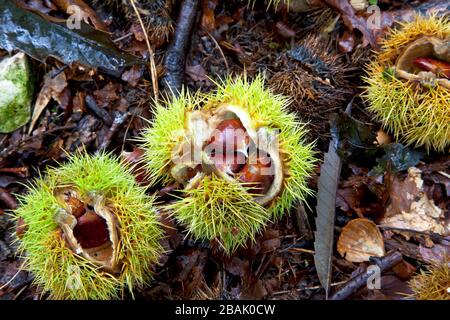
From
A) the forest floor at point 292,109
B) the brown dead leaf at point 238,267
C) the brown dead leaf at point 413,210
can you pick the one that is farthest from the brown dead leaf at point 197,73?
the brown dead leaf at point 413,210

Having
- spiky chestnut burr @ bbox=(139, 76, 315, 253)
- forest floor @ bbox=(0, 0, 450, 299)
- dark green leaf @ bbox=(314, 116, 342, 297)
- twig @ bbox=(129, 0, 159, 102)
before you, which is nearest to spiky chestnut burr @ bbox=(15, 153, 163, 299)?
spiky chestnut burr @ bbox=(139, 76, 315, 253)

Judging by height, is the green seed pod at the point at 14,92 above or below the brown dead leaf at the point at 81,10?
below

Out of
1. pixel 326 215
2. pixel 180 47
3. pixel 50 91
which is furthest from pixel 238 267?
pixel 50 91

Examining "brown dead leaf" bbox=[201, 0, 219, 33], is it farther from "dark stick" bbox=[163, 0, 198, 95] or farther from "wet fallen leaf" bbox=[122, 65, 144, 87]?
"wet fallen leaf" bbox=[122, 65, 144, 87]

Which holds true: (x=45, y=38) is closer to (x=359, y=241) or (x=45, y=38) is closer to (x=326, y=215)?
(x=326, y=215)

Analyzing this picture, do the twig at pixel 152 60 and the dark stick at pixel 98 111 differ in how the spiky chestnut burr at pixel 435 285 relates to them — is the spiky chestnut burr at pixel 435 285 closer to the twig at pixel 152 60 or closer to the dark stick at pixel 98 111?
the twig at pixel 152 60
